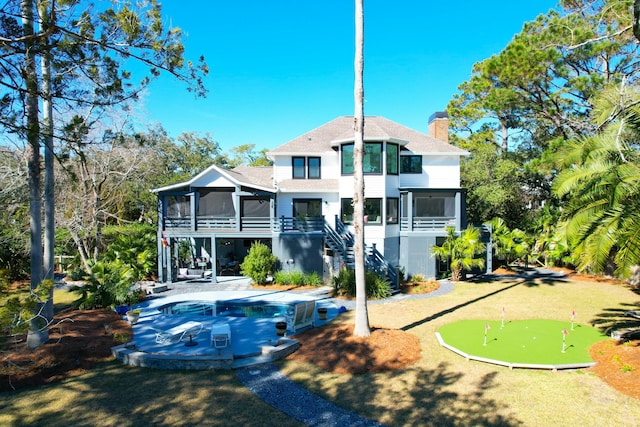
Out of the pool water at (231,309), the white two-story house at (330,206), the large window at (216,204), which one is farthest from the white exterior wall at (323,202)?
the pool water at (231,309)

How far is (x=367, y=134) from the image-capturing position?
2127 cm

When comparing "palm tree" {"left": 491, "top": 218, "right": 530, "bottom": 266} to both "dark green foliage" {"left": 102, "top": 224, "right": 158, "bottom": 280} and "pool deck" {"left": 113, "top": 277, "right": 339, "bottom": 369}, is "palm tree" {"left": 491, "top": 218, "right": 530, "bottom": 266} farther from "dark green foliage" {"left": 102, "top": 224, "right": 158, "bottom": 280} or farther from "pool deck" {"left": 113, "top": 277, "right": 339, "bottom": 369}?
"dark green foliage" {"left": 102, "top": 224, "right": 158, "bottom": 280}

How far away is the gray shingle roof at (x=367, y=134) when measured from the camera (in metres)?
22.7

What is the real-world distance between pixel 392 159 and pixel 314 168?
5154 mm

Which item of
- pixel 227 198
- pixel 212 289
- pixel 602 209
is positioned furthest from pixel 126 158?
pixel 602 209

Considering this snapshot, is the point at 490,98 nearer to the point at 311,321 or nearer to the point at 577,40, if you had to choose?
the point at 577,40

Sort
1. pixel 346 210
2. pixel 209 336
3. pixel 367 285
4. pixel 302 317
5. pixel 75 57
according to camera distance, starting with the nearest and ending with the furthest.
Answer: pixel 75 57 < pixel 209 336 < pixel 302 317 < pixel 367 285 < pixel 346 210

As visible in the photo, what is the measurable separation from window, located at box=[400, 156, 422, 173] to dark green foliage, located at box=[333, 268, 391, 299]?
843cm

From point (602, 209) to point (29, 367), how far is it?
15644 mm

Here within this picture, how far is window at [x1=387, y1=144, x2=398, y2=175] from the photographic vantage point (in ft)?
72.0

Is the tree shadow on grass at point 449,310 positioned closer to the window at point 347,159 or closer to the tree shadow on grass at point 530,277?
the tree shadow on grass at point 530,277

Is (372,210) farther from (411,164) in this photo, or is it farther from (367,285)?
(367,285)

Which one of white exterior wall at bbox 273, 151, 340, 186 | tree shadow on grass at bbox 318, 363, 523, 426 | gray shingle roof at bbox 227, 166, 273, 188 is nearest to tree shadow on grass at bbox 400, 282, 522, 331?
tree shadow on grass at bbox 318, 363, 523, 426

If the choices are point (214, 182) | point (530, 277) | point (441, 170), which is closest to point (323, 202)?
point (214, 182)
